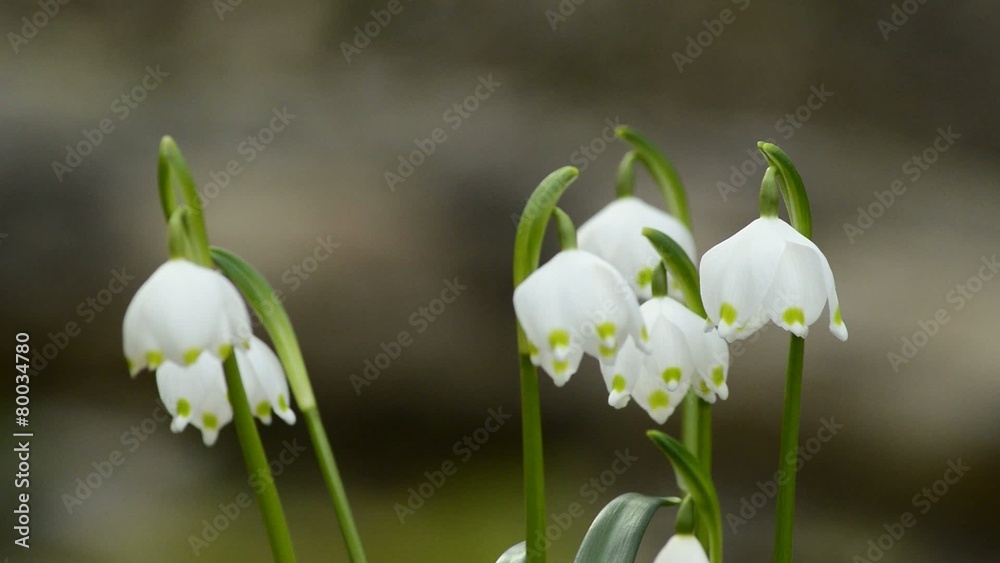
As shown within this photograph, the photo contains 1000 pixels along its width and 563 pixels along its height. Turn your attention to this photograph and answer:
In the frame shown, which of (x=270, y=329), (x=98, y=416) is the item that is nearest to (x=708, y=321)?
(x=270, y=329)

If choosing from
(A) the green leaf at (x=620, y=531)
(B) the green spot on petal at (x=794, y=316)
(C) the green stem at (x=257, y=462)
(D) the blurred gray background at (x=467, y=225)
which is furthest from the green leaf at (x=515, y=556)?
(D) the blurred gray background at (x=467, y=225)

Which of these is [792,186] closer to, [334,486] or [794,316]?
[794,316]

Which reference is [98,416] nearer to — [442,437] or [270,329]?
[442,437]

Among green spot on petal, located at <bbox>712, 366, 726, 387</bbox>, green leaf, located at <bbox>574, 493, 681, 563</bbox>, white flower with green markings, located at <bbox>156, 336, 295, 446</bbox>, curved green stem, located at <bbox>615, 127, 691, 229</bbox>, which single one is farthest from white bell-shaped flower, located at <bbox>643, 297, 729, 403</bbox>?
white flower with green markings, located at <bbox>156, 336, 295, 446</bbox>

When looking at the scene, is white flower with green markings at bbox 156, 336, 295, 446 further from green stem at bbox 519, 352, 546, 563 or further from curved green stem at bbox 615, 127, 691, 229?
curved green stem at bbox 615, 127, 691, 229

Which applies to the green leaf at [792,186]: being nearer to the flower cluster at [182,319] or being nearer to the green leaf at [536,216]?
the green leaf at [536,216]

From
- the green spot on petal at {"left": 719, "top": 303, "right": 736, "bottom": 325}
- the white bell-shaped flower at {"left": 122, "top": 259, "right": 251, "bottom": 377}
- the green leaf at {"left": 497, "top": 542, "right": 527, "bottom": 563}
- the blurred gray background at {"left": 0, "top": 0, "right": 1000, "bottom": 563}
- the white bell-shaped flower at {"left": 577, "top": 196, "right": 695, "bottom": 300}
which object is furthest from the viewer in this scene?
the blurred gray background at {"left": 0, "top": 0, "right": 1000, "bottom": 563}
